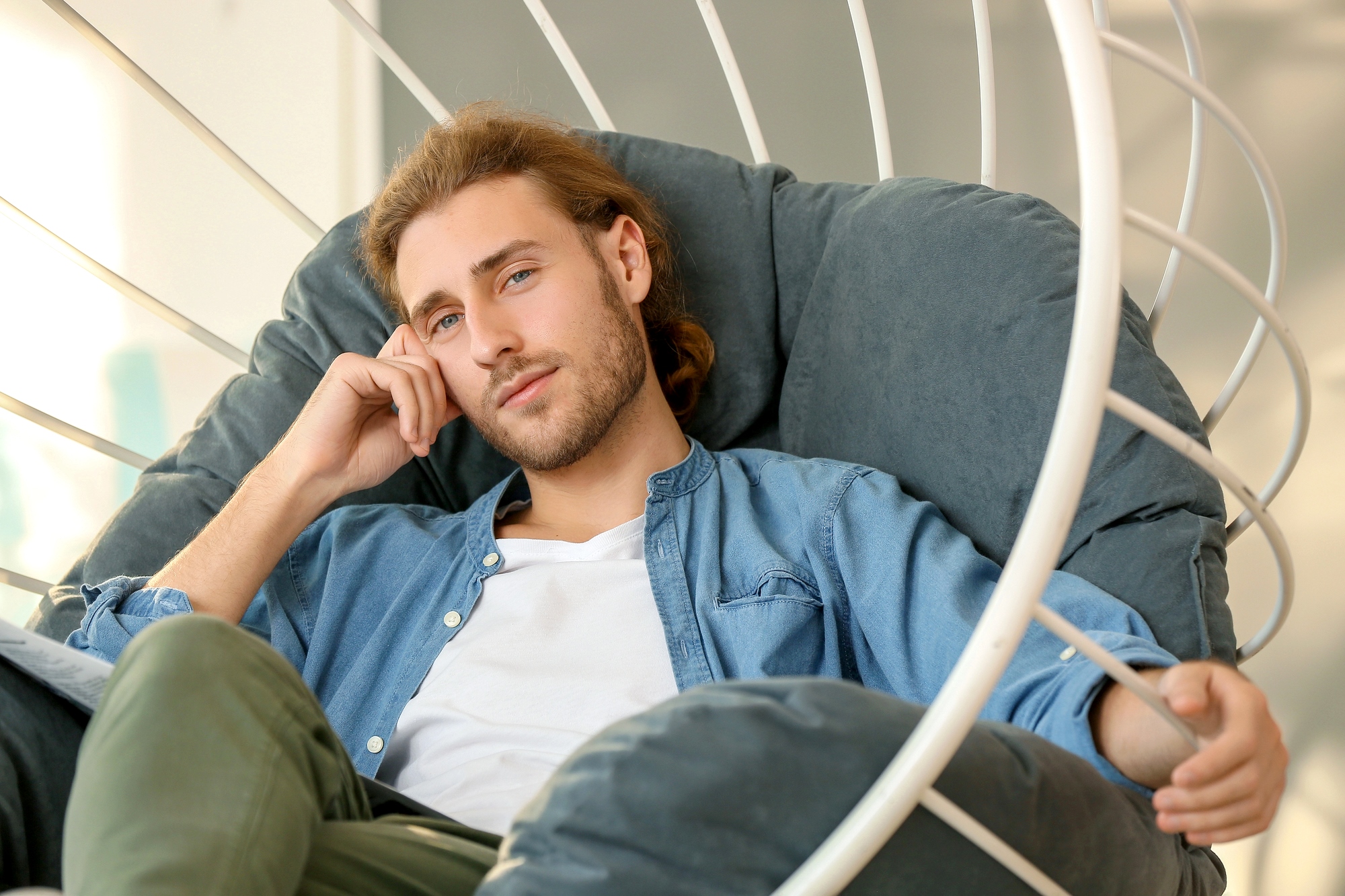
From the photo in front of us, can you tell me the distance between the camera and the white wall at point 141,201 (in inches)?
97.1

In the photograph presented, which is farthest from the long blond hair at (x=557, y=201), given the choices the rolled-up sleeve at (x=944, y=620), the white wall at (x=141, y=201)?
the white wall at (x=141, y=201)

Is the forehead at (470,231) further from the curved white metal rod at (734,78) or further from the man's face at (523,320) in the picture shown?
the curved white metal rod at (734,78)

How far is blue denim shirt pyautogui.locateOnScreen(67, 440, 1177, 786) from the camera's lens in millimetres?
937

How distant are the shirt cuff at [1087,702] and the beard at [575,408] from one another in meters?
0.62

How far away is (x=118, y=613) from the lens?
1.05 meters

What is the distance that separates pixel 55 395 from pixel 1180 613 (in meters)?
2.48

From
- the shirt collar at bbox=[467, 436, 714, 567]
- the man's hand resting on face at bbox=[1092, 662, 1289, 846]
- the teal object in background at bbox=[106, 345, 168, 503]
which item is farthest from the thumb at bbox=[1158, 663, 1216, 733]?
the teal object in background at bbox=[106, 345, 168, 503]

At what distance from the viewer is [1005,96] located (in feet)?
7.40

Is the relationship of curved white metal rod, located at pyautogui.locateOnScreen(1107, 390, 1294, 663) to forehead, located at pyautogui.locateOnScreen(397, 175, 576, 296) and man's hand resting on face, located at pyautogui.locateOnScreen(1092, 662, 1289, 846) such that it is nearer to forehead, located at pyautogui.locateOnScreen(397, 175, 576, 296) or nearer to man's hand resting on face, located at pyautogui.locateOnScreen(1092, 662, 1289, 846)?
man's hand resting on face, located at pyautogui.locateOnScreen(1092, 662, 1289, 846)

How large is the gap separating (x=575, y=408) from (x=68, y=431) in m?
0.64

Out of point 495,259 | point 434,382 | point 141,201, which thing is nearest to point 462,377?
point 434,382

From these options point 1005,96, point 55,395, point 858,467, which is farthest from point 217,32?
point 858,467

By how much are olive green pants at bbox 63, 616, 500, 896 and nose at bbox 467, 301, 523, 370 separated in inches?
23.1

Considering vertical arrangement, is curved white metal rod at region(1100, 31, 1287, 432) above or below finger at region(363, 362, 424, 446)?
above
